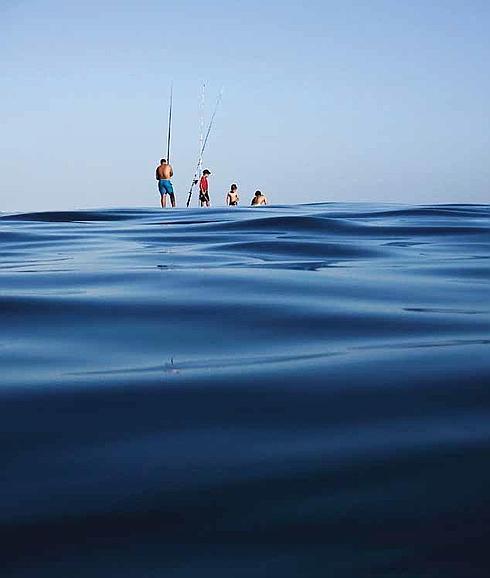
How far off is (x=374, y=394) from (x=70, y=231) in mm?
4894

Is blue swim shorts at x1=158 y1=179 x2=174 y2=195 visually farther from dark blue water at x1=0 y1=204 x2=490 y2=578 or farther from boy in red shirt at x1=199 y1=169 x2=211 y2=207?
dark blue water at x1=0 y1=204 x2=490 y2=578

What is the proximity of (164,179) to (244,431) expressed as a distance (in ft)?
58.7

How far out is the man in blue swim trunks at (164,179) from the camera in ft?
61.3

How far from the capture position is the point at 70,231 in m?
6.01

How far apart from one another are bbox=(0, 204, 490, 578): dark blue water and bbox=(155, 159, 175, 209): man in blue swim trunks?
52.7 ft

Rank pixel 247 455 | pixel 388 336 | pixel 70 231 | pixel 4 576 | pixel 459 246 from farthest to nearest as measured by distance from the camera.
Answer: pixel 70 231, pixel 459 246, pixel 388 336, pixel 247 455, pixel 4 576

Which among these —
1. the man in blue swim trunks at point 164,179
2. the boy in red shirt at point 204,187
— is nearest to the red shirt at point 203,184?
the boy in red shirt at point 204,187

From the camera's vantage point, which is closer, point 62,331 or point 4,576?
point 4,576

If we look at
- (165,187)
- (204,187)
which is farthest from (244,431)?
(204,187)

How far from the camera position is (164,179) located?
1878cm

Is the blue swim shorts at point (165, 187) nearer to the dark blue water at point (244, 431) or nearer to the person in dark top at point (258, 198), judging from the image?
the person in dark top at point (258, 198)

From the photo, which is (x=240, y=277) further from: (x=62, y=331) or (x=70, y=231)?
(x=70, y=231)

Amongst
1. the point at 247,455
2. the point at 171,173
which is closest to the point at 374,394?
the point at 247,455

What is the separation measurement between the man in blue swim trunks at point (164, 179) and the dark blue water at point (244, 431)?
16052mm
